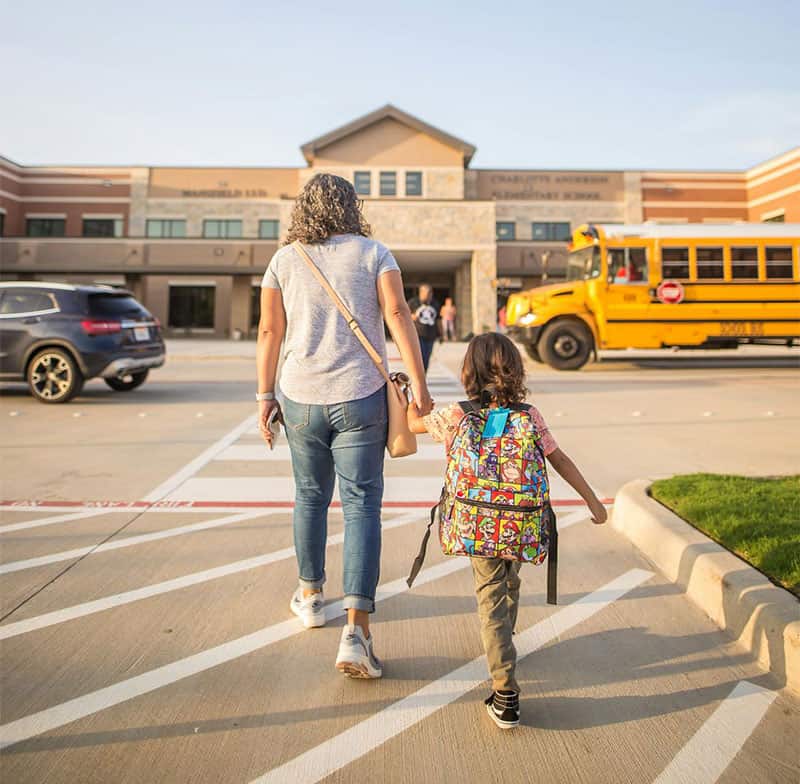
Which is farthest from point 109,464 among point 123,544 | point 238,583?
point 238,583

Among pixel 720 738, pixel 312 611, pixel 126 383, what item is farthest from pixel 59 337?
pixel 720 738

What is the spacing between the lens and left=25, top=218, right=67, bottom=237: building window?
137ft

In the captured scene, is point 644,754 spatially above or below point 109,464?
below

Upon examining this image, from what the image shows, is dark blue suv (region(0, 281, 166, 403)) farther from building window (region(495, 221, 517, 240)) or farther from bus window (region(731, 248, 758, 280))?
building window (region(495, 221, 517, 240))

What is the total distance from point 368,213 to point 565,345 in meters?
19.4

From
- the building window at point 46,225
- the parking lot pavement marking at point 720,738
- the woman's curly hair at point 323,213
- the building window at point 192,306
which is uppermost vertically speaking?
the building window at point 46,225

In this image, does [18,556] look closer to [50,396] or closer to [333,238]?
[333,238]

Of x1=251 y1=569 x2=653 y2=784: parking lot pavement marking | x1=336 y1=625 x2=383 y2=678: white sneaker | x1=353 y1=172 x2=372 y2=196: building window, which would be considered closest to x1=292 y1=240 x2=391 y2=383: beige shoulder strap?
x1=336 y1=625 x2=383 y2=678: white sneaker

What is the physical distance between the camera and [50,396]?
10.0m

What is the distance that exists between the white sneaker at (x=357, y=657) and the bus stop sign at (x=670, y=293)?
13.6m

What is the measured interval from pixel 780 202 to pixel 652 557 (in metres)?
39.9

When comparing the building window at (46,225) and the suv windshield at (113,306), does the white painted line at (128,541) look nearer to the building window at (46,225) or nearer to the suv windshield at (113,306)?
the suv windshield at (113,306)

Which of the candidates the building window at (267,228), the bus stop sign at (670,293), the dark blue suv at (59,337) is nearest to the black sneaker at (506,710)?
Result: the dark blue suv at (59,337)

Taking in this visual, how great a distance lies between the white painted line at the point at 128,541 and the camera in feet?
12.0
